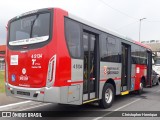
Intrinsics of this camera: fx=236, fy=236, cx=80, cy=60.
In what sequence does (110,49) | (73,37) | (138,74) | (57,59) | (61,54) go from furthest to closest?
1. (138,74)
2. (110,49)
3. (73,37)
4. (61,54)
5. (57,59)

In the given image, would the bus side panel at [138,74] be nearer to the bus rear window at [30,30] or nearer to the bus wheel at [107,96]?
the bus wheel at [107,96]

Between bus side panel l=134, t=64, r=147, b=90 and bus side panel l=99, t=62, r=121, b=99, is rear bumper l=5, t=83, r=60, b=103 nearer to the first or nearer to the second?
bus side panel l=99, t=62, r=121, b=99

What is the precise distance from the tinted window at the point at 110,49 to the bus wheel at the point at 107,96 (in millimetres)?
1089

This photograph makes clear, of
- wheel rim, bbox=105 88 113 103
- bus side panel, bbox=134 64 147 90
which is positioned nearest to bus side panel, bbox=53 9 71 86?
wheel rim, bbox=105 88 113 103

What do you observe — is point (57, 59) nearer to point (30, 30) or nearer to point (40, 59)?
point (40, 59)

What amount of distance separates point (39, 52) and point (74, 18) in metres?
1.57

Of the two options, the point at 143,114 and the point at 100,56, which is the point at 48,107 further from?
the point at 143,114

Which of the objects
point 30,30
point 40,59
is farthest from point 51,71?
point 30,30

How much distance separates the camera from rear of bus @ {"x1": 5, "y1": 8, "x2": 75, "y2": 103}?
6.61 m

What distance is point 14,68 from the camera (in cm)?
757

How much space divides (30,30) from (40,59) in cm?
112

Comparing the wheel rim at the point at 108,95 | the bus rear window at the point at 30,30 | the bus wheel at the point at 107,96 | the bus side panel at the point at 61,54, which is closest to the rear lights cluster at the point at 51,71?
the bus side panel at the point at 61,54

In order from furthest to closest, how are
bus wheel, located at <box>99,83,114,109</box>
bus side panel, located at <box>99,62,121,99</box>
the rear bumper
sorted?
bus wheel, located at <box>99,83,114,109</box>
bus side panel, located at <box>99,62,121,99</box>
the rear bumper

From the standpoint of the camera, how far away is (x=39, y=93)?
675 centimetres
